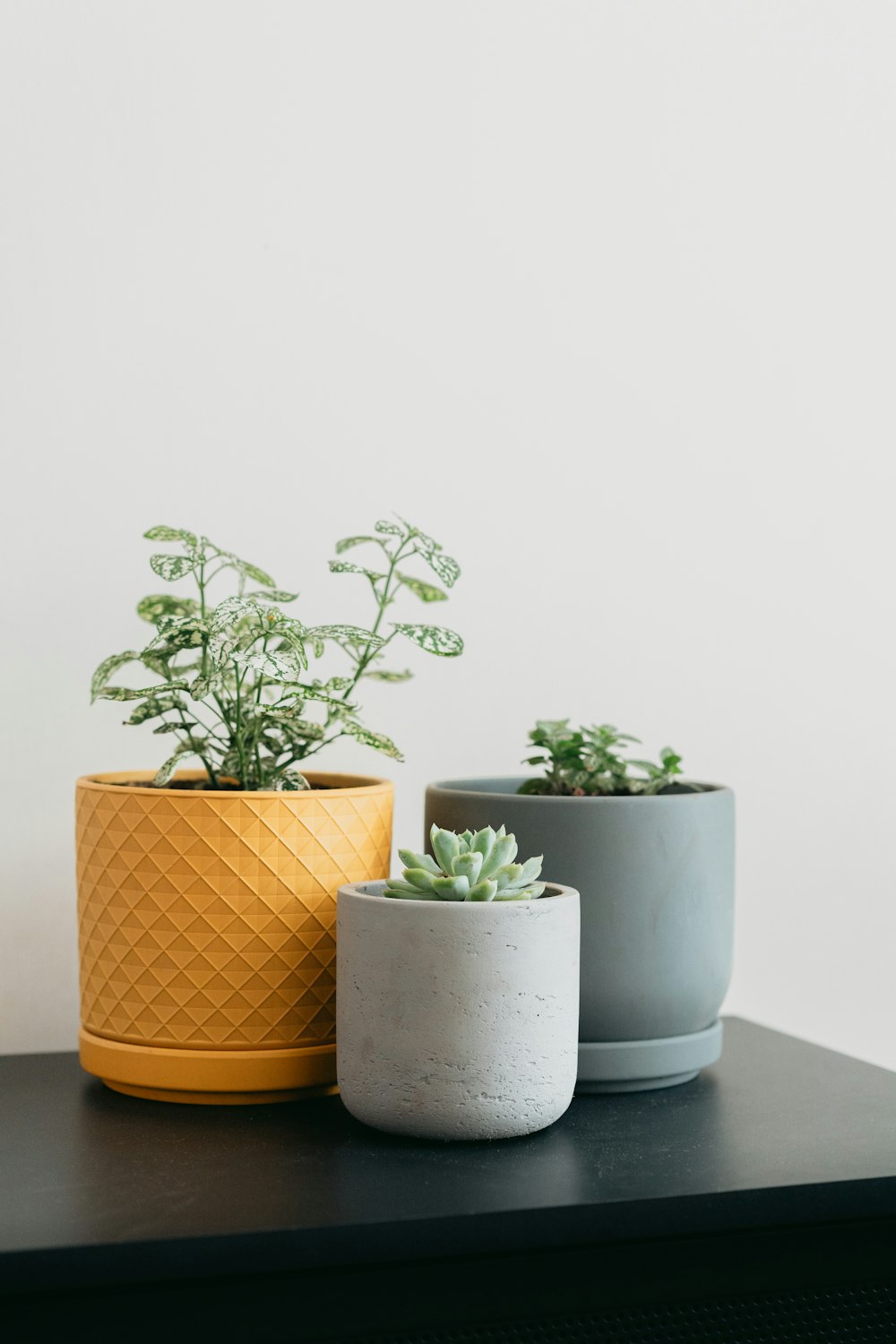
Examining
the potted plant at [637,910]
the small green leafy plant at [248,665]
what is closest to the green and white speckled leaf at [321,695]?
the small green leafy plant at [248,665]

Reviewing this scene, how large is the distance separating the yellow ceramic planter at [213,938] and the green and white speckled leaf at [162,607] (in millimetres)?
152

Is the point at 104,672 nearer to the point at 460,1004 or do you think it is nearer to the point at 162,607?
the point at 162,607

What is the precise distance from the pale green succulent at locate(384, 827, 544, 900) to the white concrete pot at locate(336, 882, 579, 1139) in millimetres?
Answer: 20

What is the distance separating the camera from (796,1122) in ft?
2.78

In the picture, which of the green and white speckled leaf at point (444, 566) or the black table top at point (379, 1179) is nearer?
the black table top at point (379, 1179)

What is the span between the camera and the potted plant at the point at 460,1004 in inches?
30.4

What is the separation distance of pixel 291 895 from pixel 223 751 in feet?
0.49

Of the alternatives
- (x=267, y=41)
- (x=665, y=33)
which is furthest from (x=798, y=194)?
(x=267, y=41)

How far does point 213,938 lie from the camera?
845mm

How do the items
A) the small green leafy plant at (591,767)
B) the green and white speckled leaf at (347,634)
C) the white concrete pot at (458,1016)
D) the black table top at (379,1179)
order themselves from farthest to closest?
1. the small green leafy plant at (591,767)
2. the green and white speckled leaf at (347,634)
3. the white concrete pot at (458,1016)
4. the black table top at (379,1179)

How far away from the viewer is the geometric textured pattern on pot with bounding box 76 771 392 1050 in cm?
84

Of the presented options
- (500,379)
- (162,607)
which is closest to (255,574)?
(162,607)

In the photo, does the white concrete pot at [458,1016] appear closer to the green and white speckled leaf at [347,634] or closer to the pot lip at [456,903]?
the pot lip at [456,903]

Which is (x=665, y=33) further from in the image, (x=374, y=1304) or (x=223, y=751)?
(x=374, y=1304)
